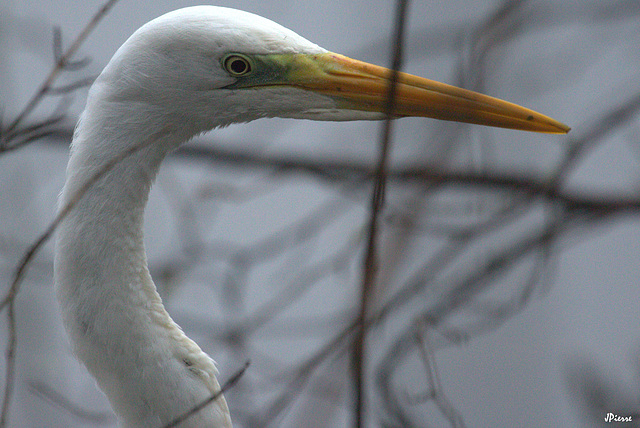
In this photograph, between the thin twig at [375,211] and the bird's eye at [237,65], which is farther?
the bird's eye at [237,65]

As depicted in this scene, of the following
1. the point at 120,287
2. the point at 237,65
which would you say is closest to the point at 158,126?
the point at 237,65

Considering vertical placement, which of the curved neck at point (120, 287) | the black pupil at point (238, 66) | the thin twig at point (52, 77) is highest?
the black pupil at point (238, 66)

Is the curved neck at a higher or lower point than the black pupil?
lower

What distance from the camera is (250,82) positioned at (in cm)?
137

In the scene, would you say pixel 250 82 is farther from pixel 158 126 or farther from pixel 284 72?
pixel 158 126

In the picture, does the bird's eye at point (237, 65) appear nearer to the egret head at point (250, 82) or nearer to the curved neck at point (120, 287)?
the egret head at point (250, 82)

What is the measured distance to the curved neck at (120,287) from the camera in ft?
4.29

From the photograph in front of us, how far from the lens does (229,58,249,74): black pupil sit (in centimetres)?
133

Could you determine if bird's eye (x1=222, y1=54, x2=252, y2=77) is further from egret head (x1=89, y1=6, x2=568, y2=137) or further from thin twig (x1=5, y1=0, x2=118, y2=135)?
thin twig (x1=5, y1=0, x2=118, y2=135)

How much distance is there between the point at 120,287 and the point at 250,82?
0.49m

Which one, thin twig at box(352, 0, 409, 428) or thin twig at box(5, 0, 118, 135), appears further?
thin twig at box(5, 0, 118, 135)

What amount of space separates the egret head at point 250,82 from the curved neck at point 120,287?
8 cm

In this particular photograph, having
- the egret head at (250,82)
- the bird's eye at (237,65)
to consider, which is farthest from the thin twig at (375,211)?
the bird's eye at (237,65)

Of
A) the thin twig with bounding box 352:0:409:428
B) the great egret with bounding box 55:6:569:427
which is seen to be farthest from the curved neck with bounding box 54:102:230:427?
the thin twig with bounding box 352:0:409:428
